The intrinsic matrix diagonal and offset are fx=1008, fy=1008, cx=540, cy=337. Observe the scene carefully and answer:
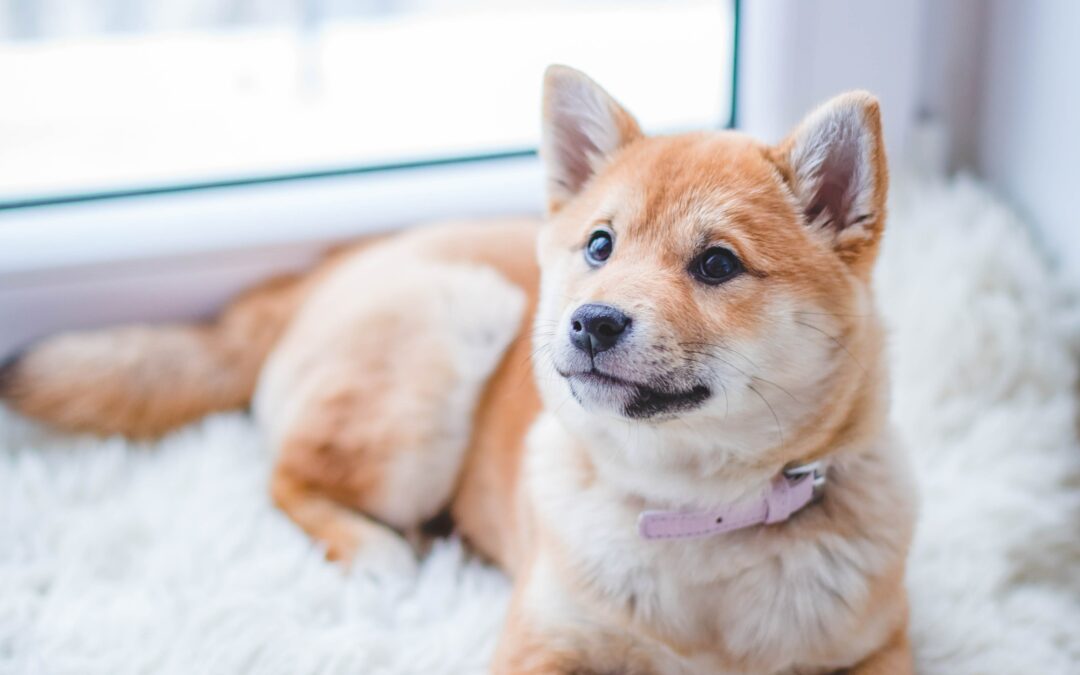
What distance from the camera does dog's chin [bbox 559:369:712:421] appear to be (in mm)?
924

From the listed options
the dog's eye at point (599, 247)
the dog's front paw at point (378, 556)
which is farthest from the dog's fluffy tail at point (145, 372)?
the dog's eye at point (599, 247)

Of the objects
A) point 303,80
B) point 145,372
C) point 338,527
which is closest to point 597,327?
point 338,527

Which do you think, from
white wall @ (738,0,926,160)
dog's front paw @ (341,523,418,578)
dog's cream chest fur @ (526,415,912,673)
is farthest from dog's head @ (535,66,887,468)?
white wall @ (738,0,926,160)

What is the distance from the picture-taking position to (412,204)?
1.68m

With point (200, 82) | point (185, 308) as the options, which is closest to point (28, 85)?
point (200, 82)

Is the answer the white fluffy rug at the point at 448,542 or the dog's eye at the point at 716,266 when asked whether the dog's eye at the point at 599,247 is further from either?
the white fluffy rug at the point at 448,542

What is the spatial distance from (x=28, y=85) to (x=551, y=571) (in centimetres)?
117

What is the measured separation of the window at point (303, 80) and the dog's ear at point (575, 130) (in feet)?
1.96

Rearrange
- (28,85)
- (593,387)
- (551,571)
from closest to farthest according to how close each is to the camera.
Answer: (593,387) < (551,571) < (28,85)

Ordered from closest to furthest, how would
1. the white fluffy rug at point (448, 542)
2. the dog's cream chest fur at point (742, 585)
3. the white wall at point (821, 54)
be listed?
1. the dog's cream chest fur at point (742, 585)
2. the white fluffy rug at point (448, 542)
3. the white wall at point (821, 54)

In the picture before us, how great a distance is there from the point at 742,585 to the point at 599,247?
372 mm

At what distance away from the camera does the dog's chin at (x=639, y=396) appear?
0.92 meters

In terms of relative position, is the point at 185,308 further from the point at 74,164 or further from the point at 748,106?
the point at 748,106

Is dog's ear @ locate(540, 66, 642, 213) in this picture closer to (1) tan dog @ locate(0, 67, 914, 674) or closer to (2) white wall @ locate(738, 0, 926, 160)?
(1) tan dog @ locate(0, 67, 914, 674)
